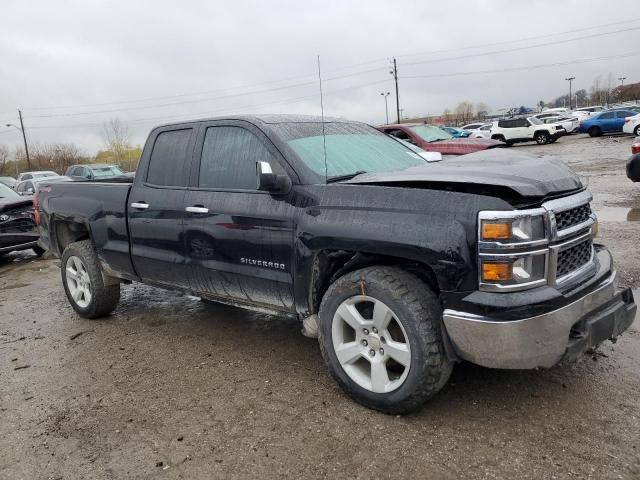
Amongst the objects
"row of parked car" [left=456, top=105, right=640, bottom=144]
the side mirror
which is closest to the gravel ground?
the side mirror

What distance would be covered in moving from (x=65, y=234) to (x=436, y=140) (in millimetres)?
9777

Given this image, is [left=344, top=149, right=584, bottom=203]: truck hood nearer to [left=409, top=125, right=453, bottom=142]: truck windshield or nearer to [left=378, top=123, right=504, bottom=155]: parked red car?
[left=378, top=123, right=504, bottom=155]: parked red car

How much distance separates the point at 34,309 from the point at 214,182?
3404 millimetres

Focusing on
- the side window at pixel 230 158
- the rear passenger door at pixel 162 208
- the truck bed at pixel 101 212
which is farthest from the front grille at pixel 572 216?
the truck bed at pixel 101 212

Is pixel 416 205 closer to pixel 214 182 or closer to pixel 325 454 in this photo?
pixel 325 454

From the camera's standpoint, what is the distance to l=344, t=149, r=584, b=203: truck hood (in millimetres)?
2797

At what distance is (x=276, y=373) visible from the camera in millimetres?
3824

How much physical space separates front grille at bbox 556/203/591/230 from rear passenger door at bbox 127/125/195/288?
268 centimetres

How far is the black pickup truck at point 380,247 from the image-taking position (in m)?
2.72

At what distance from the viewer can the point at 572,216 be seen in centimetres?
301

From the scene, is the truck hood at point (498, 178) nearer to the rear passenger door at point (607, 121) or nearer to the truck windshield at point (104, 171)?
the truck windshield at point (104, 171)

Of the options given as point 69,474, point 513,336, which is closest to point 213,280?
point 69,474

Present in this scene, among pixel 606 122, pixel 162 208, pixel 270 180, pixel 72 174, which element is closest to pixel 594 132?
pixel 606 122

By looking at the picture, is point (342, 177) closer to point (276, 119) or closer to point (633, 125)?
point (276, 119)
